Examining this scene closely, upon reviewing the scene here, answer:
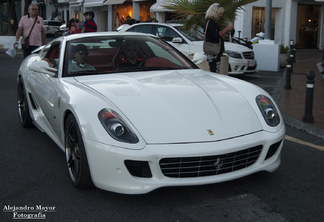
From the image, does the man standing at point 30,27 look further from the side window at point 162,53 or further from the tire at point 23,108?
the side window at point 162,53

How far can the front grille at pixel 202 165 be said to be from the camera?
2814 mm

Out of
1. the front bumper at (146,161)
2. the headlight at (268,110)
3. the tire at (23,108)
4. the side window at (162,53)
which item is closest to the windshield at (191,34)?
the tire at (23,108)

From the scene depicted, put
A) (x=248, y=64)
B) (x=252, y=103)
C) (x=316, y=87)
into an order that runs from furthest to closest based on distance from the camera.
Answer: (x=248, y=64)
(x=316, y=87)
(x=252, y=103)

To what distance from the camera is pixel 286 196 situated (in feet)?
10.2

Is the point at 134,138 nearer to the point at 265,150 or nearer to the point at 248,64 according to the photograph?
the point at 265,150

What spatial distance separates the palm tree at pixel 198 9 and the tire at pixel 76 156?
7.55m

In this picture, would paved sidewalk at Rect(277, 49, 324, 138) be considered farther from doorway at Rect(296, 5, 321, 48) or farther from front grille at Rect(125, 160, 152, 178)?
doorway at Rect(296, 5, 321, 48)

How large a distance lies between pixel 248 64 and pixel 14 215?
924 cm

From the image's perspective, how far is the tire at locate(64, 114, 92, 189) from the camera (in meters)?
3.04

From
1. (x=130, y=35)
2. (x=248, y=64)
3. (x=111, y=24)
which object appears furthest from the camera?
(x=111, y=24)

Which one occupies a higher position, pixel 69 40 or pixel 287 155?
pixel 69 40

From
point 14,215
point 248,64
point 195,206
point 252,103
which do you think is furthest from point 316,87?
point 14,215

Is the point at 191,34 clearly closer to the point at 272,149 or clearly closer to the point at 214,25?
the point at 214,25

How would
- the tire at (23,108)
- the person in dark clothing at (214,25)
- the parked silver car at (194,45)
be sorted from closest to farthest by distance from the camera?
the tire at (23,108)
the person in dark clothing at (214,25)
the parked silver car at (194,45)
